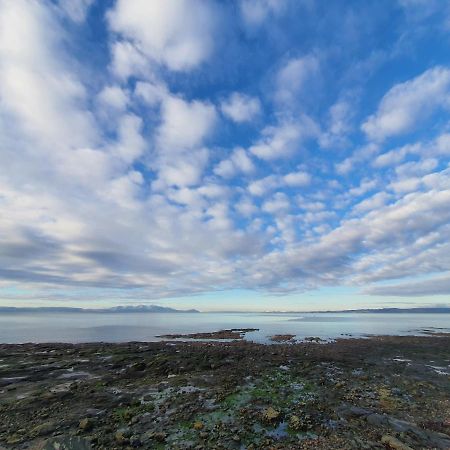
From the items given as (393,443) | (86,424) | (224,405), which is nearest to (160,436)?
(86,424)

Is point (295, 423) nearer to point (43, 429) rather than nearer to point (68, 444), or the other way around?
point (68, 444)

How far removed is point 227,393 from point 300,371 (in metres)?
10.9

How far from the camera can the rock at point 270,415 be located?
15791mm

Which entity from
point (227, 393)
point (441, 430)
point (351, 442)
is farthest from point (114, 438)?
point (441, 430)

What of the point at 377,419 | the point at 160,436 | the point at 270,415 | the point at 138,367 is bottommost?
the point at 377,419

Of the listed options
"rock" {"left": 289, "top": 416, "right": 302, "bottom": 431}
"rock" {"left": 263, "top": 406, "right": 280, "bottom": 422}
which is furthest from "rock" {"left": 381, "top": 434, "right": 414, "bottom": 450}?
"rock" {"left": 263, "top": 406, "right": 280, "bottom": 422}

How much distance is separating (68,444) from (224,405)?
29.4 feet

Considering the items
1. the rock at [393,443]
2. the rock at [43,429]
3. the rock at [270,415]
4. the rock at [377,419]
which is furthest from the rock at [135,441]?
the rock at [377,419]

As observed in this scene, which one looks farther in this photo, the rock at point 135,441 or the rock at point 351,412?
the rock at point 351,412

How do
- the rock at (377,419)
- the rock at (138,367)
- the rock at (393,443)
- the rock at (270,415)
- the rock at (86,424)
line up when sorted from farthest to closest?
1. the rock at (138,367)
2. the rock at (270,415)
3. the rock at (377,419)
4. the rock at (86,424)
5. the rock at (393,443)

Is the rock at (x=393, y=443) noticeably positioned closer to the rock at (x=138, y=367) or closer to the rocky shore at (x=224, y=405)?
the rocky shore at (x=224, y=405)

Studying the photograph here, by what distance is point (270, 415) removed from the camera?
16062 millimetres

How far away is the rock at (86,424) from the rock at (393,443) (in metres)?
13.7

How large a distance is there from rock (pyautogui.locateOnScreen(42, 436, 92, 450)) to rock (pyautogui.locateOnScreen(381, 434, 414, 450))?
12.7 metres
